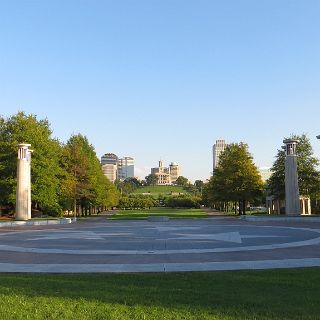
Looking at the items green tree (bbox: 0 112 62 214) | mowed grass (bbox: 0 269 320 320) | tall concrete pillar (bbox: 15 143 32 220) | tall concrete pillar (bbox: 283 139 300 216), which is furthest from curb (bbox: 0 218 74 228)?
mowed grass (bbox: 0 269 320 320)

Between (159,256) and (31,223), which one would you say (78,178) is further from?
(159,256)

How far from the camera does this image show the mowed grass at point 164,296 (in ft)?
22.1

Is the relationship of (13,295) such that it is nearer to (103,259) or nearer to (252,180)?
(103,259)

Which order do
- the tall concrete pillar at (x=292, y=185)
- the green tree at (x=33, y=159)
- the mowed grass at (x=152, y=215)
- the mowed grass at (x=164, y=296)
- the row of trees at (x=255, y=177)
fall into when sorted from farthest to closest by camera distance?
1. the row of trees at (x=255, y=177)
2. the mowed grass at (x=152, y=215)
3. the green tree at (x=33, y=159)
4. the tall concrete pillar at (x=292, y=185)
5. the mowed grass at (x=164, y=296)

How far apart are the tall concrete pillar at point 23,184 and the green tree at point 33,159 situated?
13.1 ft

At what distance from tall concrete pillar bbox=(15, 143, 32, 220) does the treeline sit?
4.04m

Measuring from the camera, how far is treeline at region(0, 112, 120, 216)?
45.6 m

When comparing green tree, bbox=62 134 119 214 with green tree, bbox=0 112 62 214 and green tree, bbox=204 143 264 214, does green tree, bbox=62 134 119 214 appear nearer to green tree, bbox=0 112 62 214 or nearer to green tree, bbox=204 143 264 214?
green tree, bbox=0 112 62 214

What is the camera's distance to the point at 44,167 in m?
46.9

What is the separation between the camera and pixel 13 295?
8133mm

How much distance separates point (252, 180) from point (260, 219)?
658 inches

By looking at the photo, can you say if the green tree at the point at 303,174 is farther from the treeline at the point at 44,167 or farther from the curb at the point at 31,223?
the curb at the point at 31,223

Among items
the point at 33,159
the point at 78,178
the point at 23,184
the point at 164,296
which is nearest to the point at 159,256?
the point at 164,296

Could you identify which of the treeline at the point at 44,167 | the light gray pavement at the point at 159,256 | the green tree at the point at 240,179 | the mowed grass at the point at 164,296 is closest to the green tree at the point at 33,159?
the treeline at the point at 44,167
